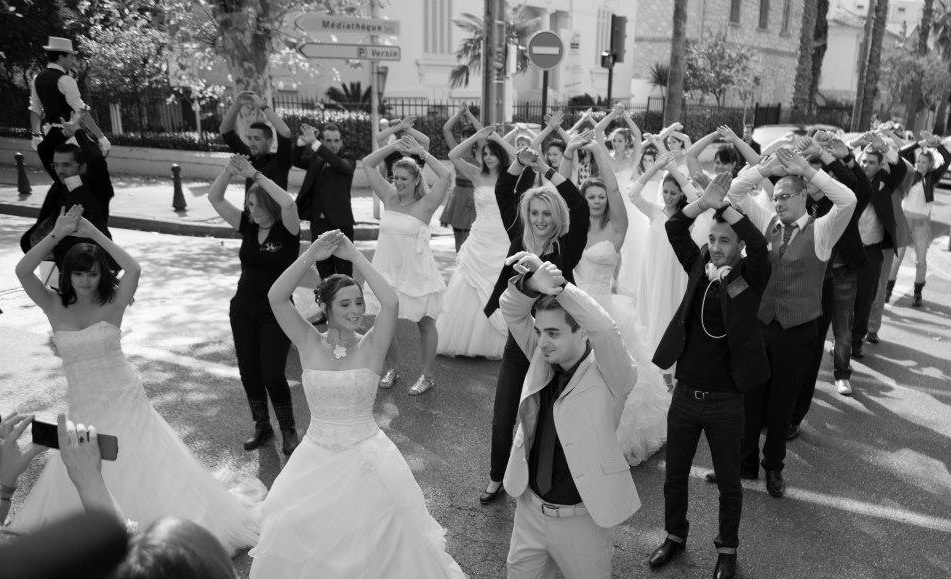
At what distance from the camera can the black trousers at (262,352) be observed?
5.44 metres

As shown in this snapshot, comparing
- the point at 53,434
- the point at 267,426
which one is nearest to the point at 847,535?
the point at 267,426

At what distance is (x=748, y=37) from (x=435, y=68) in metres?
27.3

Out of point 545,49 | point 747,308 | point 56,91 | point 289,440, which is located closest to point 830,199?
point 747,308

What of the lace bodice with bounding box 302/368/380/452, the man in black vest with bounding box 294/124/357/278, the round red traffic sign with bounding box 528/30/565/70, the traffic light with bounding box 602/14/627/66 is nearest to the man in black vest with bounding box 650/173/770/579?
the lace bodice with bounding box 302/368/380/452

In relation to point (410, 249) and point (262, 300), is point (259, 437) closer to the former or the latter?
point (262, 300)

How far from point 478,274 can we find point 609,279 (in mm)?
1938

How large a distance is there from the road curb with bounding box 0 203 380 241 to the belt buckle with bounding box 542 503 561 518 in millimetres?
10255

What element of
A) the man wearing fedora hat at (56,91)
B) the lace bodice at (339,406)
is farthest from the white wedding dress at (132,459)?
the man wearing fedora hat at (56,91)

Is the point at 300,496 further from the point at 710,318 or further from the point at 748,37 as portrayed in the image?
the point at 748,37

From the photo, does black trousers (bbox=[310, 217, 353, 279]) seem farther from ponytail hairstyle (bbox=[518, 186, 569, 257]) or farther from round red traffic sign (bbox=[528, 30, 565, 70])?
round red traffic sign (bbox=[528, 30, 565, 70])

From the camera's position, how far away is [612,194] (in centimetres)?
599

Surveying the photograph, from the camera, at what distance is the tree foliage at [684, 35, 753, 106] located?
3450cm

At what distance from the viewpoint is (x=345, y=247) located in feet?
12.9

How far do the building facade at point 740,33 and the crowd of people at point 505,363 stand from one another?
119ft
